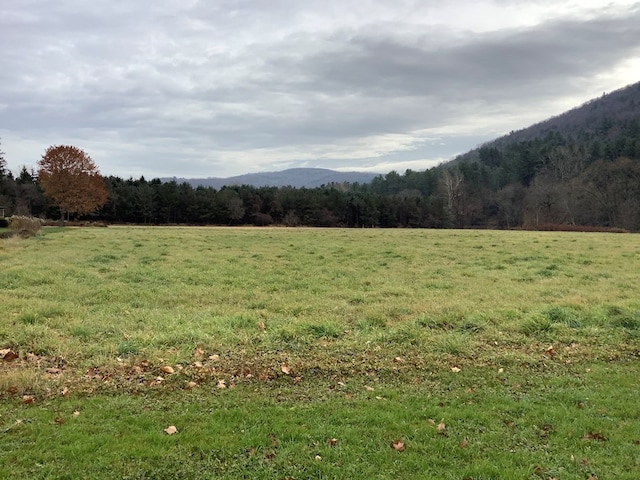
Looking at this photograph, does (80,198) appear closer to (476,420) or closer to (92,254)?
(92,254)

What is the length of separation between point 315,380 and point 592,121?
196 meters

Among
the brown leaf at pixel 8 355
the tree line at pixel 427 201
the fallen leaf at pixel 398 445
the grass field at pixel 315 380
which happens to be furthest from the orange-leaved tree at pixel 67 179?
the fallen leaf at pixel 398 445

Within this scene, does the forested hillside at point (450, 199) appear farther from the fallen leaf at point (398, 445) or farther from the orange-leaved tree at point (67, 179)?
the fallen leaf at point (398, 445)

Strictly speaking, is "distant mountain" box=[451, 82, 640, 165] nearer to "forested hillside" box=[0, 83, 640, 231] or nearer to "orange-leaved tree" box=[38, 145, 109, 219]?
"forested hillside" box=[0, 83, 640, 231]

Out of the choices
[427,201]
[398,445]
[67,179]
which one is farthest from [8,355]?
[427,201]

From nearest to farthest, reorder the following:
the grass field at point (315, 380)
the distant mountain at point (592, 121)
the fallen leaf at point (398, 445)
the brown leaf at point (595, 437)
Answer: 1. the grass field at point (315, 380)
2. the fallen leaf at point (398, 445)
3. the brown leaf at point (595, 437)
4. the distant mountain at point (592, 121)

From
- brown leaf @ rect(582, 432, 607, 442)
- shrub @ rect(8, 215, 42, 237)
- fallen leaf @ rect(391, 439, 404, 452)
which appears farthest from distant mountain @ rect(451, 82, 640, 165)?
fallen leaf @ rect(391, 439, 404, 452)

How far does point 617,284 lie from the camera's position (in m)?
15.1

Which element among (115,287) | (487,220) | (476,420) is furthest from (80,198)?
(487,220)

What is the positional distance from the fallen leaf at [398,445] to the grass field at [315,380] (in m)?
0.02

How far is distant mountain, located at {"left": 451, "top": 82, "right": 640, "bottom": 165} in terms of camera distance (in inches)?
5711

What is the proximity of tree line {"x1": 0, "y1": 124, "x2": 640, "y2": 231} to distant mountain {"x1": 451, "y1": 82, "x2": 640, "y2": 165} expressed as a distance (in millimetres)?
33084

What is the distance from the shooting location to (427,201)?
99562 mm

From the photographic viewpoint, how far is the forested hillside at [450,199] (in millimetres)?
75875
